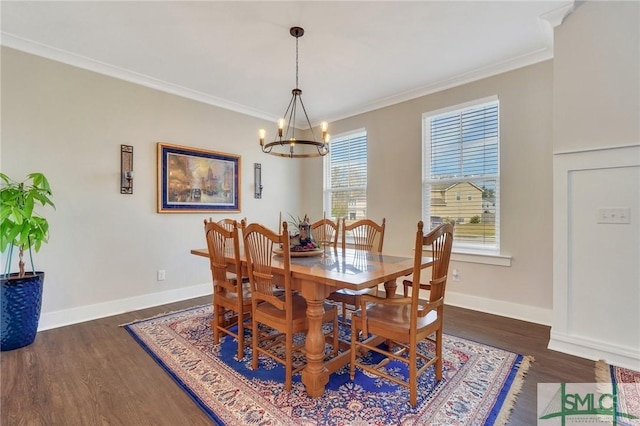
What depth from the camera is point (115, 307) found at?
11.1 ft

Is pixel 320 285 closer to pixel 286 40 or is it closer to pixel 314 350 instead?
pixel 314 350

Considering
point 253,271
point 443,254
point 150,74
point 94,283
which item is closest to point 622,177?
point 443,254

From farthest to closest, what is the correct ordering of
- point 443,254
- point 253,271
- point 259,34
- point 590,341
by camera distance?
point 259,34 < point 590,341 < point 253,271 < point 443,254

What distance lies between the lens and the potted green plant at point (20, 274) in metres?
2.45

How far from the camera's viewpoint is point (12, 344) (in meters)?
2.50

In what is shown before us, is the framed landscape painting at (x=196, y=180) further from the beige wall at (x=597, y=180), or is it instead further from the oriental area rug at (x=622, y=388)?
the oriental area rug at (x=622, y=388)

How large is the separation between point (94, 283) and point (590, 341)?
468cm

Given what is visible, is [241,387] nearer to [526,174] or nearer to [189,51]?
[189,51]

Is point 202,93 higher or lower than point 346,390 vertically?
higher

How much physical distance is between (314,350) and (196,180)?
3.01m

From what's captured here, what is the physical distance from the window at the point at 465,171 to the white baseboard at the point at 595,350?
3.66 ft

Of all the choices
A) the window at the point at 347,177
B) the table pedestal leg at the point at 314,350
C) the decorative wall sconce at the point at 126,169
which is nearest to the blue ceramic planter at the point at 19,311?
the decorative wall sconce at the point at 126,169

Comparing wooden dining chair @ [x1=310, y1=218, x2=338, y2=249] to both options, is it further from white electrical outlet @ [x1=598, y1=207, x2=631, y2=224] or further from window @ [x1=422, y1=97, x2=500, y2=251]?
white electrical outlet @ [x1=598, y1=207, x2=631, y2=224]

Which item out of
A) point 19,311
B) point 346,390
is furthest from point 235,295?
point 19,311
